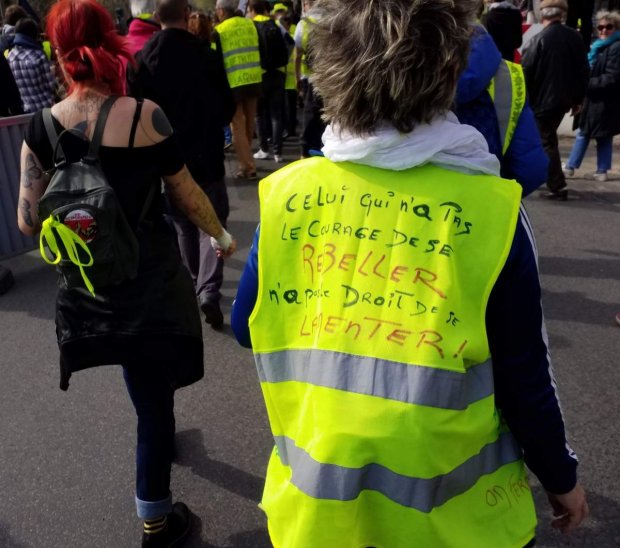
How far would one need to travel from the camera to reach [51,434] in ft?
9.84

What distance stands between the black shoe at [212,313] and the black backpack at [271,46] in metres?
4.37

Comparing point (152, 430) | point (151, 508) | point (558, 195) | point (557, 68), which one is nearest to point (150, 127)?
point (152, 430)

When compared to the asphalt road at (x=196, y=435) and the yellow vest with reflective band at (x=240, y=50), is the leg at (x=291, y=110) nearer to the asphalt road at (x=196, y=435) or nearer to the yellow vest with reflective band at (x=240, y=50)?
the yellow vest with reflective band at (x=240, y=50)

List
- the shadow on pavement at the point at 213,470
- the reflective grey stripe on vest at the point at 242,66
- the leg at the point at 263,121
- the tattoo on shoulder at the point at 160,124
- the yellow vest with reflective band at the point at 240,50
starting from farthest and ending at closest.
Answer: the leg at the point at 263,121 → the reflective grey stripe on vest at the point at 242,66 → the yellow vest with reflective band at the point at 240,50 → the shadow on pavement at the point at 213,470 → the tattoo on shoulder at the point at 160,124

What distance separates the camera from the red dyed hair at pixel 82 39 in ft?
6.06

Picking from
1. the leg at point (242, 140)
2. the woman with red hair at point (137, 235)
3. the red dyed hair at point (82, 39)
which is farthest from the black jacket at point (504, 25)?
the leg at point (242, 140)

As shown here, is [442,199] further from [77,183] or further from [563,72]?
[563,72]

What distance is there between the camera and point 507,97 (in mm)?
2316

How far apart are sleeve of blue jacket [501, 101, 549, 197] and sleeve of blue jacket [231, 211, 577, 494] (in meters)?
1.33

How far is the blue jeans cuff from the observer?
2.16 m

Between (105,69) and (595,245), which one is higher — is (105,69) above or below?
above

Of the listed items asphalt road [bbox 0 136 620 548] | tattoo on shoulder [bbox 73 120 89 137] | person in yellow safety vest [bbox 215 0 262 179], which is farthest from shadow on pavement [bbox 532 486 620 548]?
person in yellow safety vest [bbox 215 0 262 179]

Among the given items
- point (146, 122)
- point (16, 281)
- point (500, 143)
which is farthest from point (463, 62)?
point (16, 281)

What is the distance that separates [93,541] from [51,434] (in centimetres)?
78
